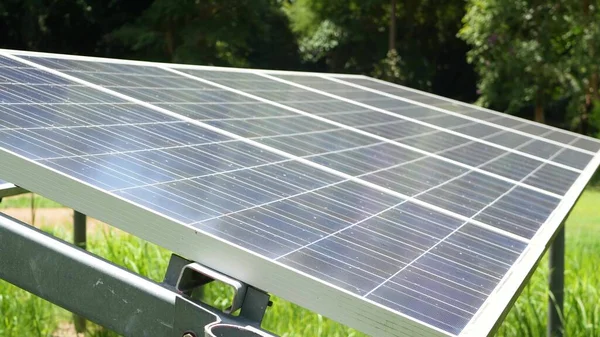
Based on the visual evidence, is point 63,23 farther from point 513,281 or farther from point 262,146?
point 513,281

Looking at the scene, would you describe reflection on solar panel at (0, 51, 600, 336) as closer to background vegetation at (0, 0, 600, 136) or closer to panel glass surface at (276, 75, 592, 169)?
panel glass surface at (276, 75, 592, 169)

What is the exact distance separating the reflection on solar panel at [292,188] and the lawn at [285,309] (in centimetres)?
140

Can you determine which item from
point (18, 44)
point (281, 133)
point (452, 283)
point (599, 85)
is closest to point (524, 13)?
point (599, 85)

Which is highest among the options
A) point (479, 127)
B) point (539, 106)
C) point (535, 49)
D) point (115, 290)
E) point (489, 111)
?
point (115, 290)

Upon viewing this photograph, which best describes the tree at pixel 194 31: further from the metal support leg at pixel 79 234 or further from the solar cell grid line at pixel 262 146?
the solar cell grid line at pixel 262 146

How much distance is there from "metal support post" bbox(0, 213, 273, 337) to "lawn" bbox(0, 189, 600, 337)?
337cm

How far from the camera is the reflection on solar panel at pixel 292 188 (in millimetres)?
2465

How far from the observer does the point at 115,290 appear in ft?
8.24

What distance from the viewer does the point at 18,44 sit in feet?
115

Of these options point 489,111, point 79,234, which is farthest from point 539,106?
point 79,234

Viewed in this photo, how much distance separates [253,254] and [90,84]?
253cm

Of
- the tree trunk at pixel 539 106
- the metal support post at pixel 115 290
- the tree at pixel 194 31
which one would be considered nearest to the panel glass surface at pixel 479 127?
the metal support post at pixel 115 290

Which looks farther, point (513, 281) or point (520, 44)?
point (520, 44)

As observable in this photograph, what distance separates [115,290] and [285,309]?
4271mm
